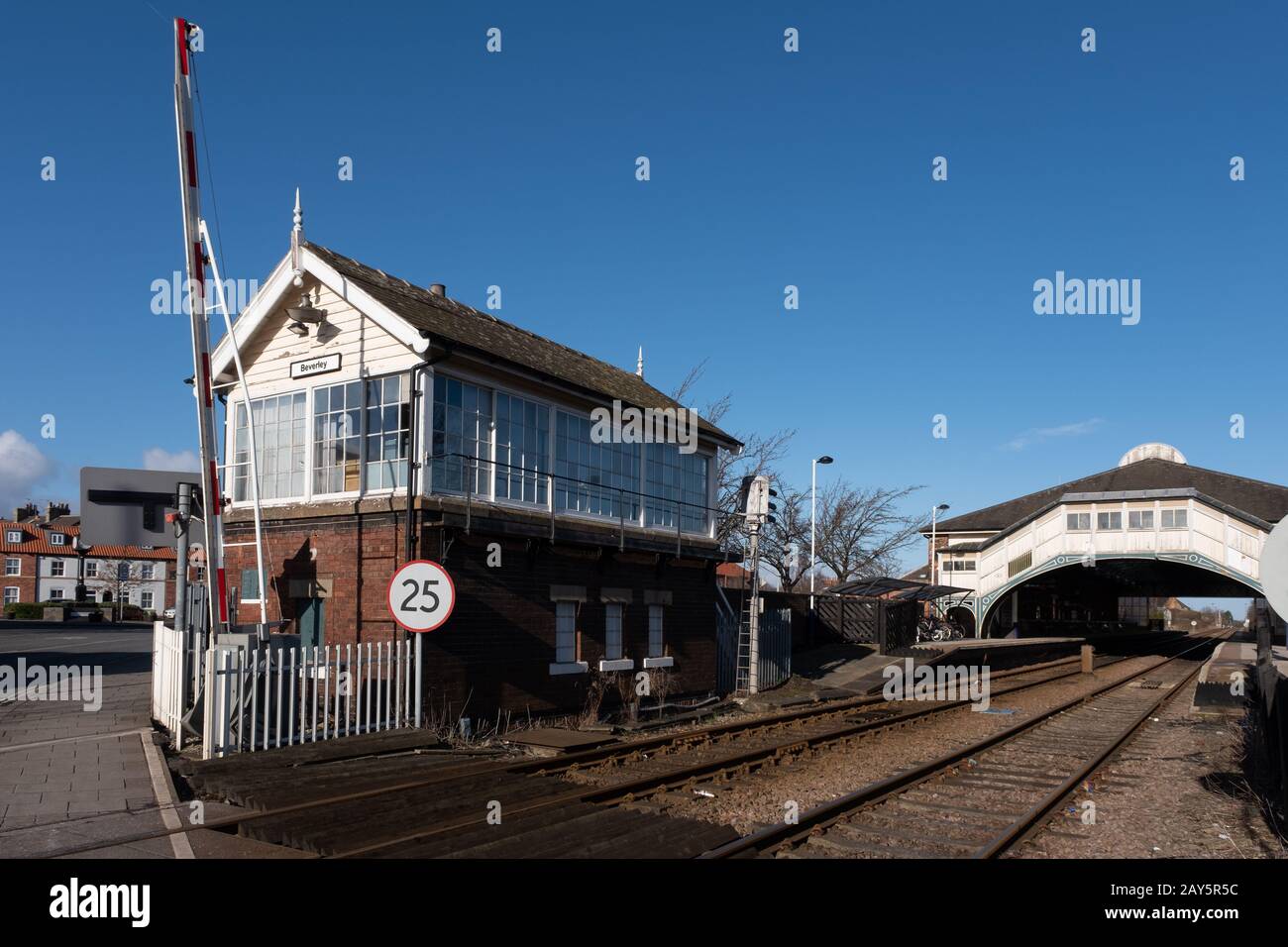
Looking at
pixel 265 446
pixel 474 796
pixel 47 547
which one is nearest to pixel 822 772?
pixel 474 796

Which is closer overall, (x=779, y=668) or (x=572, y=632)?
(x=572, y=632)

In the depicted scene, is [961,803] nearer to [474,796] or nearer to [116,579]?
[474,796]

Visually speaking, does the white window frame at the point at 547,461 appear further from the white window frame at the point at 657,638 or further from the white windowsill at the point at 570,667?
the white windowsill at the point at 570,667

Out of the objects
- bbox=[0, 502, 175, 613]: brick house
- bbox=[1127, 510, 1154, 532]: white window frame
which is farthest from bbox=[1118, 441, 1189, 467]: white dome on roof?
bbox=[0, 502, 175, 613]: brick house

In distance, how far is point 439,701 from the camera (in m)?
14.2

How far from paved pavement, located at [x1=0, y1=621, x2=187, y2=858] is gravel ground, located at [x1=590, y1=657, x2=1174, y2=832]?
4873 millimetres

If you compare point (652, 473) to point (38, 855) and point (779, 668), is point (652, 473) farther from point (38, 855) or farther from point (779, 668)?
point (38, 855)

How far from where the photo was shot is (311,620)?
15.8 m

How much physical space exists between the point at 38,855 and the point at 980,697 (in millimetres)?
20025

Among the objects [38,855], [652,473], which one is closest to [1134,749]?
[652,473]
